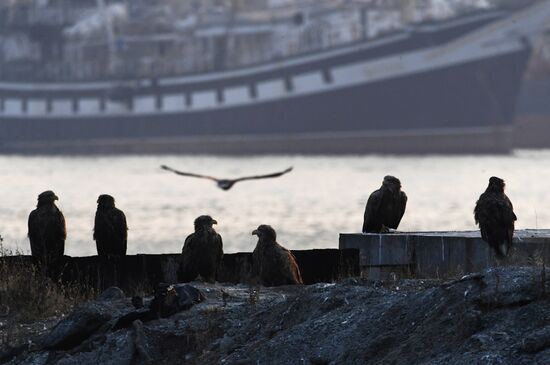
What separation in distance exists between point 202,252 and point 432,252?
3426 millimetres

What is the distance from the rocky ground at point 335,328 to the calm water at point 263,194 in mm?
30586

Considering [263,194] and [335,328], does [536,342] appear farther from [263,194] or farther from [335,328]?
[263,194]

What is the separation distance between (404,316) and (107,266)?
6.10 meters

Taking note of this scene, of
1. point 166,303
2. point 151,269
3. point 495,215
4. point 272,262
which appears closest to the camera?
point 166,303

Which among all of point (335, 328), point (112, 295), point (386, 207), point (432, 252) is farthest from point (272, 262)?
point (386, 207)

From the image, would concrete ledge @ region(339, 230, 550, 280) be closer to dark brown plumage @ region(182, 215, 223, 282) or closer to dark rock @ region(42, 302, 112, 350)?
dark brown plumage @ region(182, 215, 223, 282)

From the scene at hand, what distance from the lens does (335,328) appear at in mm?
12047

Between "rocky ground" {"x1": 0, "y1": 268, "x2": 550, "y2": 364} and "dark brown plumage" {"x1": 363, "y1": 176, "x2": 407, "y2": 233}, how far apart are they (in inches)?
182

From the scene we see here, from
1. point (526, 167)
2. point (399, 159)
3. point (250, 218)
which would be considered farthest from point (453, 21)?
point (250, 218)

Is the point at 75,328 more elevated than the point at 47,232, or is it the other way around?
the point at 47,232

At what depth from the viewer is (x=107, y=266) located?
17.1 metres

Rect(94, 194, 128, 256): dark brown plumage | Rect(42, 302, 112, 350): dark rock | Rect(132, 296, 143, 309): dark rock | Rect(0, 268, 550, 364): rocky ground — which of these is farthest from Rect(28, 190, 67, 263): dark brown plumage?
Rect(42, 302, 112, 350): dark rock

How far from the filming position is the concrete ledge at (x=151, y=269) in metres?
17.0

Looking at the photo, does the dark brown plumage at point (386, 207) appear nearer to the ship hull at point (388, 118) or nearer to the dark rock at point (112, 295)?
the dark rock at point (112, 295)
